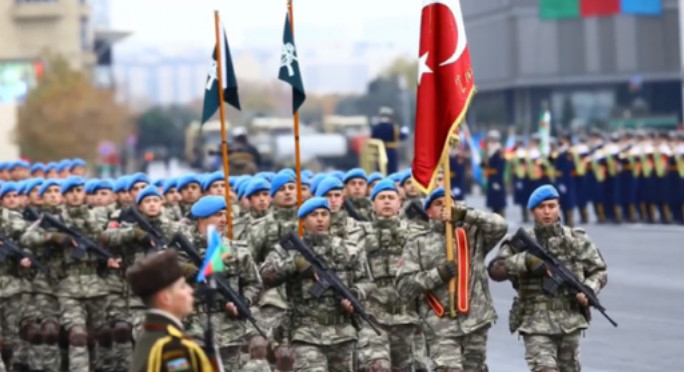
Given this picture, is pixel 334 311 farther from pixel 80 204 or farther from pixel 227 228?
pixel 80 204

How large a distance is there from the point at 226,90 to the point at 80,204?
8.70 feet

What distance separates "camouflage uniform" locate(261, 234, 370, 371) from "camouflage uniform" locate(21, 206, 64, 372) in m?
4.61

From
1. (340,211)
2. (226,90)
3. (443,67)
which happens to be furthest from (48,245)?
(443,67)

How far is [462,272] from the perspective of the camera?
543 inches

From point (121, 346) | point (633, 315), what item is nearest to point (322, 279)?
point (121, 346)

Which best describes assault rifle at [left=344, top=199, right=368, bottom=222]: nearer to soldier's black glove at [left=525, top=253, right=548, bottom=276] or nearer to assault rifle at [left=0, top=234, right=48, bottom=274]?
assault rifle at [left=0, top=234, right=48, bottom=274]

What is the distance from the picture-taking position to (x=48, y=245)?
17766mm

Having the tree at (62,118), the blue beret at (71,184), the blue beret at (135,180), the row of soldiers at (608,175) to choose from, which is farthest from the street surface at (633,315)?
the tree at (62,118)

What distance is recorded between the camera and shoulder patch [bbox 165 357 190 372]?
26.1 ft

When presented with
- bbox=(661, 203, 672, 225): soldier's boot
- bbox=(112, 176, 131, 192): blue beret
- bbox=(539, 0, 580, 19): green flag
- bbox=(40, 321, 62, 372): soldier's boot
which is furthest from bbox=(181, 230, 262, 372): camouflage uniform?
bbox=(539, 0, 580, 19): green flag

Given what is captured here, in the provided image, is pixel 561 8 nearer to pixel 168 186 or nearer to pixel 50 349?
pixel 168 186

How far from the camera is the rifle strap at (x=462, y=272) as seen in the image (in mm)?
13727

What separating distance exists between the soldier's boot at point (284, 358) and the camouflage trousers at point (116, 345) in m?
3.73

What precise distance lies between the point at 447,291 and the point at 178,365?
5999mm
